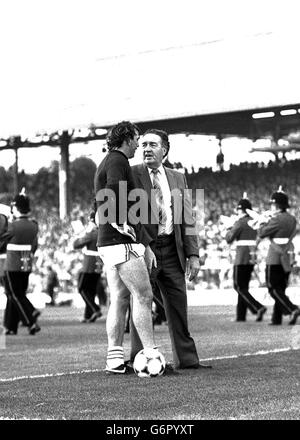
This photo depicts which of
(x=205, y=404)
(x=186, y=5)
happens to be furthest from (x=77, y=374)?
(x=186, y=5)

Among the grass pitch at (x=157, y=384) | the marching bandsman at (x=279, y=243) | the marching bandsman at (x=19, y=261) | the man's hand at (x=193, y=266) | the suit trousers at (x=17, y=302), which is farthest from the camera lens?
the marching bandsman at (x=279, y=243)

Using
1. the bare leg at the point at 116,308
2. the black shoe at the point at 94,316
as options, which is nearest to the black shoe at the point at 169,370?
the bare leg at the point at 116,308

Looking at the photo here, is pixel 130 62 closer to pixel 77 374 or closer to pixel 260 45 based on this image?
pixel 260 45

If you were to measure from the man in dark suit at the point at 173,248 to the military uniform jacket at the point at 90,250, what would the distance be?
1004 cm

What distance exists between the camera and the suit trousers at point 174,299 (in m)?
10.6

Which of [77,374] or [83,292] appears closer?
[77,374]

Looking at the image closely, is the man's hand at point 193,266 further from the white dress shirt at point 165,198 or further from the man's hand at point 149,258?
the man's hand at point 149,258

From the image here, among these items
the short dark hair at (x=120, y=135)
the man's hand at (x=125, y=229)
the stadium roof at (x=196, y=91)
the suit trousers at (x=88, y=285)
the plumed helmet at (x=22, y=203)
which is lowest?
the suit trousers at (x=88, y=285)

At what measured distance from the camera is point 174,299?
1065cm

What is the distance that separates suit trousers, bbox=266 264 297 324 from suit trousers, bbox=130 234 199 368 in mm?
7827

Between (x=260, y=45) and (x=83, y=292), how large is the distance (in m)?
18.2

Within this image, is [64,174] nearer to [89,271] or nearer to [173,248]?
[89,271]

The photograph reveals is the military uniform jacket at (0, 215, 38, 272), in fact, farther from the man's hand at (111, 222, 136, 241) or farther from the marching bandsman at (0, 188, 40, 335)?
the man's hand at (111, 222, 136, 241)

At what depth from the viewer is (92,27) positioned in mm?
46406
